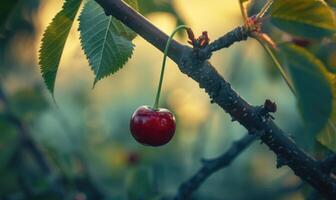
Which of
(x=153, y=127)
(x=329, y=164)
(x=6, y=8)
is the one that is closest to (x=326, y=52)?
(x=329, y=164)

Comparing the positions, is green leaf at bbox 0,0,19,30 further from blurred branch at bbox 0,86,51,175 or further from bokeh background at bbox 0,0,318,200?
blurred branch at bbox 0,86,51,175

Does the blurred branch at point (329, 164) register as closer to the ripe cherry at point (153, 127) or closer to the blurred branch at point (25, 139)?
the ripe cherry at point (153, 127)

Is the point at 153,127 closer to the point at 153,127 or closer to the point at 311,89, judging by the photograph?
the point at 153,127

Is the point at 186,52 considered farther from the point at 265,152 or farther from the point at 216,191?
the point at 265,152

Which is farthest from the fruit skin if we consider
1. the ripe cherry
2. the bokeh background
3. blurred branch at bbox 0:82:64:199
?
blurred branch at bbox 0:82:64:199

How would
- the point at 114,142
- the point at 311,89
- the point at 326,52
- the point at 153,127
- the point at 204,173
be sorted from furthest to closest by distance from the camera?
the point at 114,142
the point at 326,52
the point at 204,173
the point at 153,127
the point at 311,89

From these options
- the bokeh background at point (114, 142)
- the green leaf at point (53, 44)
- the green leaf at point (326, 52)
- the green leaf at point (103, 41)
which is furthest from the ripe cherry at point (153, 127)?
the green leaf at point (326, 52)

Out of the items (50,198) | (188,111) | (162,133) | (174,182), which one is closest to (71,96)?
(188,111)
